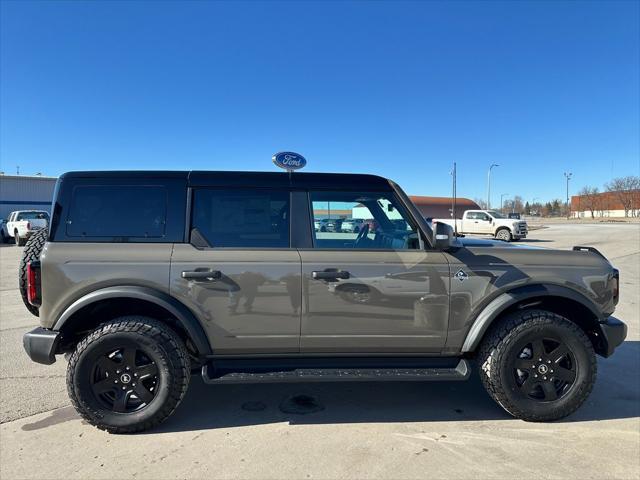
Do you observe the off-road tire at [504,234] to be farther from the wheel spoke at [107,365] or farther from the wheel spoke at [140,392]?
the wheel spoke at [107,365]

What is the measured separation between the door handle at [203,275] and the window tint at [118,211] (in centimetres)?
41

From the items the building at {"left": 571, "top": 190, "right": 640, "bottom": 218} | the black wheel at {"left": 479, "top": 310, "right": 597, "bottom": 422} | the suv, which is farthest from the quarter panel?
the building at {"left": 571, "top": 190, "right": 640, "bottom": 218}

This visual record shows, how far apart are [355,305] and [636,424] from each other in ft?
7.94

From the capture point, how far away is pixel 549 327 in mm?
3213

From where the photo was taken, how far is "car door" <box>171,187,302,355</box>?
3082 mm

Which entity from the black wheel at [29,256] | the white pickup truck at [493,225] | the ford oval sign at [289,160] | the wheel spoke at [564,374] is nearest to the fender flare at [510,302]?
the wheel spoke at [564,374]

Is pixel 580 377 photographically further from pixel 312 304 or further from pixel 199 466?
pixel 199 466

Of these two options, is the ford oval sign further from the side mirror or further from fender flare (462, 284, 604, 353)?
fender flare (462, 284, 604, 353)

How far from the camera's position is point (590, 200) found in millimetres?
99688

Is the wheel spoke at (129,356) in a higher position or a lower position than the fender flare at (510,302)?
lower

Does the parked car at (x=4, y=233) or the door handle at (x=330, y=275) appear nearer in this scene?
the door handle at (x=330, y=275)

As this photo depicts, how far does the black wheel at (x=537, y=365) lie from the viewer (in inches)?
126

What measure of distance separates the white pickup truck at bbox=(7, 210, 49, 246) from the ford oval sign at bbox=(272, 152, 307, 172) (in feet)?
63.9

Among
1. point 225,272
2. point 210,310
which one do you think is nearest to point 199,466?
point 210,310
